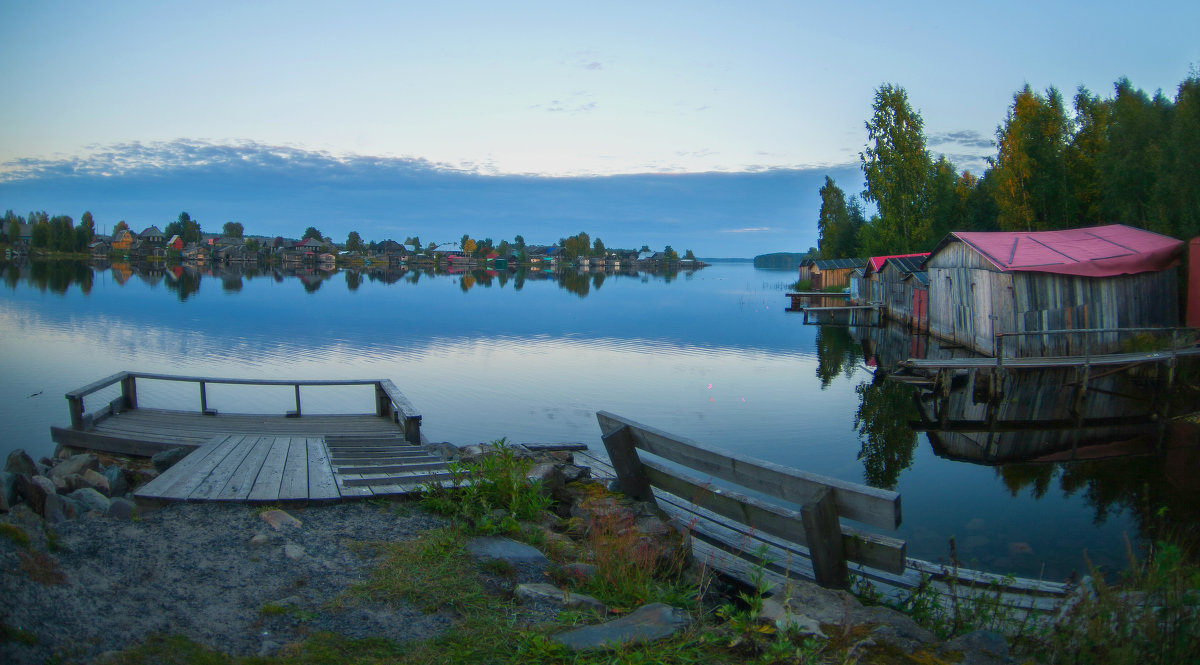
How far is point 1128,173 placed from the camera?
35.5 m

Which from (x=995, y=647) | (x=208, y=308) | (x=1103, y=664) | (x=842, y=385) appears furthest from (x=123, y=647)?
(x=208, y=308)

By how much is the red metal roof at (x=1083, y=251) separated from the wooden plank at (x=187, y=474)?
24.9m

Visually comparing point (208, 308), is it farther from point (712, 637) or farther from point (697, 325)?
point (712, 637)

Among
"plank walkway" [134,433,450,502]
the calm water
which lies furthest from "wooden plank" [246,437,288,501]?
the calm water

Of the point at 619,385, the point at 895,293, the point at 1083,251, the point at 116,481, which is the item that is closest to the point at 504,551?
the point at 116,481

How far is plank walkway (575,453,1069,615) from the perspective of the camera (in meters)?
5.53

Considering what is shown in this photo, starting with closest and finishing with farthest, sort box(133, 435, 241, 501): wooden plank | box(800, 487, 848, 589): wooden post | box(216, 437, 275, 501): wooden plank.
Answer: box(800, 487, 848, 589): wooden post < box(133, 435, 241, 501): wooden plank < box(216, 437, 275, 501): wooden plank

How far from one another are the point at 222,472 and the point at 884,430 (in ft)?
49.3

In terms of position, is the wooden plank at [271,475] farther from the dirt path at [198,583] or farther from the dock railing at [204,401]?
the dock railing at [204,401]

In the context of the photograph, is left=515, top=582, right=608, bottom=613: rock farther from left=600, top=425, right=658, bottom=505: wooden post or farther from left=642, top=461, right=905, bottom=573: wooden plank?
left=600, top=425, right=658, bottom=505: wooden post

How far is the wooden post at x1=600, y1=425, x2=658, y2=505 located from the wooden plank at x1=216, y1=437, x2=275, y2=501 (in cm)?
346

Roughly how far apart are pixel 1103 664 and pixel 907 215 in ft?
202

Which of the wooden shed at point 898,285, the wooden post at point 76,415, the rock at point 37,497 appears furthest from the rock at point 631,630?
the wooden shed at point 898,285

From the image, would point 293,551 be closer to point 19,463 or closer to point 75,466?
point 75,466
